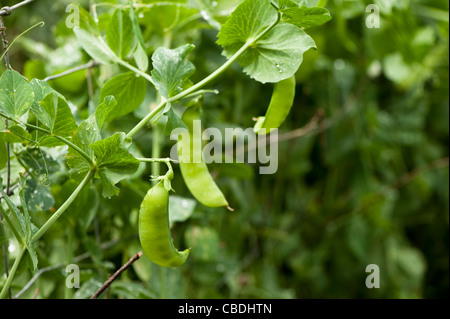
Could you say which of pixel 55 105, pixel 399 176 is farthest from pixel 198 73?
pixel 399 176

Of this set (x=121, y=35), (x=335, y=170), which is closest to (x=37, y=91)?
(x=121, y=35)

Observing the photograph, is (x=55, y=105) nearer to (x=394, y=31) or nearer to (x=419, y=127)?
(x=394, y=31)

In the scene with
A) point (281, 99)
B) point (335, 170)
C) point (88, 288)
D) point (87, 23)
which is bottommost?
point (88, 288)

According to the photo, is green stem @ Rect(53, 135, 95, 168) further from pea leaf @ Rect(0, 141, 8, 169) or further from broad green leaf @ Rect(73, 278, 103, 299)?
broad green leaf @ Rect(73, 278, 103, 299)

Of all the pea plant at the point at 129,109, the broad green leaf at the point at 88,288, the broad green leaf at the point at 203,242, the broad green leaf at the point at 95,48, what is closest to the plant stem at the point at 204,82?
the pea plant at the point at 129,109

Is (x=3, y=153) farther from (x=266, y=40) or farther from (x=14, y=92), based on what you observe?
(x=266, y=40)

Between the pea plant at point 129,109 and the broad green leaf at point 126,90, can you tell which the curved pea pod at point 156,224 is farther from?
the broad green leaf at point 126,90
